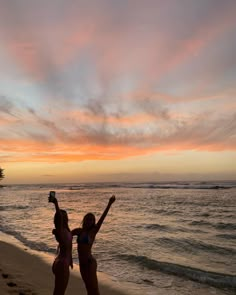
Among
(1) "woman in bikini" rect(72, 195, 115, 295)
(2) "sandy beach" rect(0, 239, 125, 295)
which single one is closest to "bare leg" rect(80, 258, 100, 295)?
(1) "woman in bikini" rect(72, 195, 115, 295)

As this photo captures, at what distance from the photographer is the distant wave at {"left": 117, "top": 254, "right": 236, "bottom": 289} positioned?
9.73 m

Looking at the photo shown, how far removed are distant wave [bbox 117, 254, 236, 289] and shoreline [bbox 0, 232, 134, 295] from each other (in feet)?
7.03

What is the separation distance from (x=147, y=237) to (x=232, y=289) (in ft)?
26.3

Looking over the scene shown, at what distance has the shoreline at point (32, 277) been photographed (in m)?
8.06

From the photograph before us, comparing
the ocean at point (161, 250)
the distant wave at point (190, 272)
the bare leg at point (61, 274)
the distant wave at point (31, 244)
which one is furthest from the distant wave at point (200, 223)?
the bare leg at point (61, 274)

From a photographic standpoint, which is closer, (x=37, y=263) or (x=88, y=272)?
(x=88, y=272)

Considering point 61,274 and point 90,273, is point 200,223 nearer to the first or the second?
point 90,273

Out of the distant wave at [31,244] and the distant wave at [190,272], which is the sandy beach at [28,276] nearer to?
the distant wave at [31,244]

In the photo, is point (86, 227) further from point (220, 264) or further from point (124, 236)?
point (124, 236)

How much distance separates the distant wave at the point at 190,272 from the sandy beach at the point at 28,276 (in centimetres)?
247

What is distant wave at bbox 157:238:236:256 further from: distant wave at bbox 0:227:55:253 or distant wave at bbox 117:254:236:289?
distant wave at bbox 0:227:55:253

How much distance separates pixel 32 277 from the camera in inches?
378

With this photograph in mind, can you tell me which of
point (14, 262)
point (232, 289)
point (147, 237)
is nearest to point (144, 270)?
point (232, 289)

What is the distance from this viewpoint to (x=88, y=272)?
5.34 metres
